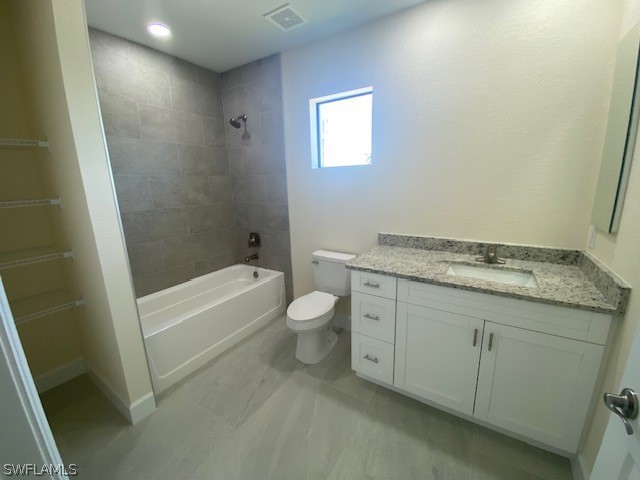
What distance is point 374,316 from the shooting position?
163 centimetres

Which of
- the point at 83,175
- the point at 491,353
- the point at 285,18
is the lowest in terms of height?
the point at 491,353

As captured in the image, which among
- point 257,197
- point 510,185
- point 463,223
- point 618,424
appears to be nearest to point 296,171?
point 257,197

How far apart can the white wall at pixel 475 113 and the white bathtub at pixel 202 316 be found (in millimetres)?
1033

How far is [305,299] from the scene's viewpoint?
6.99 ft

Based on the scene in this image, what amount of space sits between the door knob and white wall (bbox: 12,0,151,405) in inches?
74.2

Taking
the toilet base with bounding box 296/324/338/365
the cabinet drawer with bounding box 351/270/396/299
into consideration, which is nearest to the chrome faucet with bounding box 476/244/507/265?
the cabinet drawer with bounding box 351/270/396/299

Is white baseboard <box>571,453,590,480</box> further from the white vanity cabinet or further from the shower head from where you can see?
the shower head

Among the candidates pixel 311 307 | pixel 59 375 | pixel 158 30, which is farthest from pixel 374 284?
pixel 158 30

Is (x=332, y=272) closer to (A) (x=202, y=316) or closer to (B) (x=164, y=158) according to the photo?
(A) (x=202, y=316)

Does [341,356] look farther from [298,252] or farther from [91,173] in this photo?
[91,173]

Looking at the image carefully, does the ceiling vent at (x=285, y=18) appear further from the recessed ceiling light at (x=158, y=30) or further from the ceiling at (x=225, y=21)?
the recessed ceiling light at (x=158, y=30)

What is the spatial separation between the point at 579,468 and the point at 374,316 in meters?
1.10

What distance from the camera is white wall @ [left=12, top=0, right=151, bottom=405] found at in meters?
1.17

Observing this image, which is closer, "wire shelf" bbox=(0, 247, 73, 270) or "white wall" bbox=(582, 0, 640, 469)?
"white wall" bbox=(582, 0, 640, 469)
